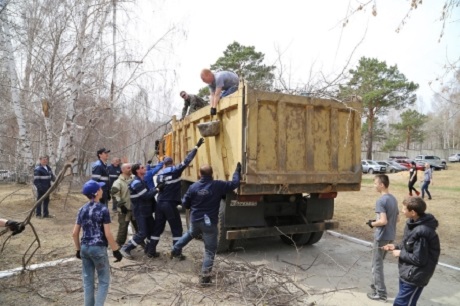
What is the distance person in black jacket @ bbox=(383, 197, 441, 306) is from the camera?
3113 mm

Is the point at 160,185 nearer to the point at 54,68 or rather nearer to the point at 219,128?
the point at 219,128

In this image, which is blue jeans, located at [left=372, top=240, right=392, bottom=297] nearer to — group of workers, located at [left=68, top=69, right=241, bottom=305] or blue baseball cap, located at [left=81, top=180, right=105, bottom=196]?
group of workers, located at [left=68, top=69, right=241, bottom=305]

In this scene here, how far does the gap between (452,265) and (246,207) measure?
350cm

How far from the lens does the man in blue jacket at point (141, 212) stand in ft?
18.3

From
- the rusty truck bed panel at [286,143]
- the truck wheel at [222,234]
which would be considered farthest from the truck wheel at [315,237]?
the truck wheel at [222,234]

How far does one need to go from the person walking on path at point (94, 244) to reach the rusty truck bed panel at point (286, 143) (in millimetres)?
2016

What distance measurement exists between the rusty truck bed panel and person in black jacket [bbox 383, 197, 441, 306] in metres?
1.79

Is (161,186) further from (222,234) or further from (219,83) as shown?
(219,83)

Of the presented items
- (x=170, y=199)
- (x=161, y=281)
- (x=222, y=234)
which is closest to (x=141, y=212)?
(x=170, y=199)

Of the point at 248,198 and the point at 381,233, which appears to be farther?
the point at 248,198

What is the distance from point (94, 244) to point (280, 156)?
Answer: 2758mm

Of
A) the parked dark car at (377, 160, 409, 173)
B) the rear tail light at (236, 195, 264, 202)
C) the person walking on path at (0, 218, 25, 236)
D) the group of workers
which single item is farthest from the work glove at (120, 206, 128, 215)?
the parked dark car at (377, 160, 409, 173)

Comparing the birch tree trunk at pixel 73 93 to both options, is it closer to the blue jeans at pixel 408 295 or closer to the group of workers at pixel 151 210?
the group of workers at pixel 151 210

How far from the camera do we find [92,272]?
11.5ft
